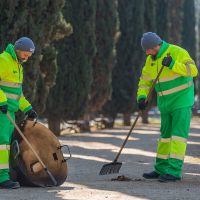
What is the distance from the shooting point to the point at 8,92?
8.65 m

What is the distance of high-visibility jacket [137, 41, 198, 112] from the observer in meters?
9.21

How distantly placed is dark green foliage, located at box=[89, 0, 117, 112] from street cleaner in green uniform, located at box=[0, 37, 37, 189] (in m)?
17.1

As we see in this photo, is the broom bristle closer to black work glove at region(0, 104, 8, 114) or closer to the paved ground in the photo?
the paved ground

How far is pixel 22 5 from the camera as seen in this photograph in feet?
50.5

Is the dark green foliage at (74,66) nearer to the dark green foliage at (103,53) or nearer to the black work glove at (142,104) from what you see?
the dark green foliage at (103,53)

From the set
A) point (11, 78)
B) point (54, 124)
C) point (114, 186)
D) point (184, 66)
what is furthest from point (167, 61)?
point (54, 124)

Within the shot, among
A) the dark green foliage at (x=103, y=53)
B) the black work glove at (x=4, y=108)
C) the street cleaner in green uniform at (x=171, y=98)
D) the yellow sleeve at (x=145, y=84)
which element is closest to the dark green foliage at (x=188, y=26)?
the dark green foliage at (x=103, y=53)

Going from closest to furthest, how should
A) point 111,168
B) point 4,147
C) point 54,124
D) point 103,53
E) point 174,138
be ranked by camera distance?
point 4,147 → point 174,138 → point 111,168 → point 54,124 → point 103,53

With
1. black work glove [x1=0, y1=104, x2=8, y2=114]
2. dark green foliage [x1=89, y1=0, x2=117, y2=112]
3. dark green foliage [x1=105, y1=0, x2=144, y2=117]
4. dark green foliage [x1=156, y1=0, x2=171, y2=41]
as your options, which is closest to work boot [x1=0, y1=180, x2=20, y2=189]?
black work glove [x1=0, y1=104, x2=8, y2=114]

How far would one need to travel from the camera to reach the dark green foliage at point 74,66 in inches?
883

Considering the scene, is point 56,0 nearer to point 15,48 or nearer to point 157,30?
point 15,48

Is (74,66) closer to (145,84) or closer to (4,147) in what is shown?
(145,84)

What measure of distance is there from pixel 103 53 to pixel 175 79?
Answer: 17348 mm

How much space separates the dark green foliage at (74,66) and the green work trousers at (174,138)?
1275 centimetres
